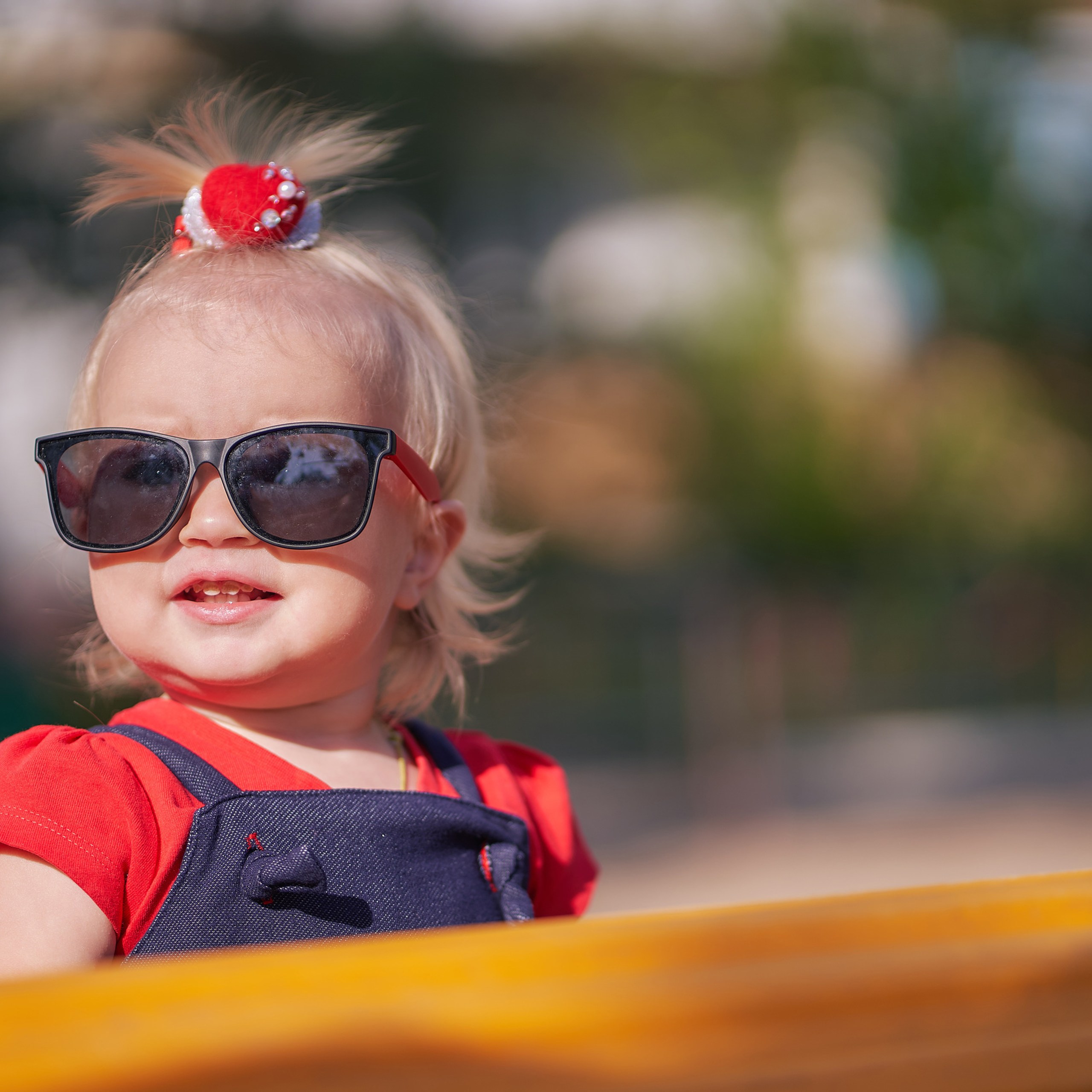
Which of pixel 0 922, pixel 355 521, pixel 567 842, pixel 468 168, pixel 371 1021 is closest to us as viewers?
pixel 371 1021

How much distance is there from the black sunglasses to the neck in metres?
0.22

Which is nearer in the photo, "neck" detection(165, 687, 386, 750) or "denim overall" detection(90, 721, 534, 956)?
"denim overall" detection(90, 721, 534, 956)

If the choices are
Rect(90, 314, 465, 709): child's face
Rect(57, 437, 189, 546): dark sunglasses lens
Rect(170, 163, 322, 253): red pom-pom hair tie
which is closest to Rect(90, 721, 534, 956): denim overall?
Rect(90, 314, 465, 709): child's face

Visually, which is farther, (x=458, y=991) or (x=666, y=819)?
(x=666, y=819)

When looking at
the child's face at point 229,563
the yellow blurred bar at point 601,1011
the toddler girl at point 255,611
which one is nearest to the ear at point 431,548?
the toddler girl at point 255,611

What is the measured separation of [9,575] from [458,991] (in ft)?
18.4

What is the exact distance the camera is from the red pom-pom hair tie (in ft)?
4.80

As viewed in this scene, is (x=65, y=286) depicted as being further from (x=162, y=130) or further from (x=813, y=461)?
(x=813, y=461)

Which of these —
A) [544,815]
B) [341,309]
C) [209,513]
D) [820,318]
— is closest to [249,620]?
[209,513]

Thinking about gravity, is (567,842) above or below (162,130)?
below

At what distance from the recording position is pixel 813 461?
8.62 m

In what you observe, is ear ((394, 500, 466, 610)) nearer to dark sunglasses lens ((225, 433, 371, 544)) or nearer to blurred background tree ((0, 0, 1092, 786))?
dark sunglasses lens ((225, 433, 371, 544))

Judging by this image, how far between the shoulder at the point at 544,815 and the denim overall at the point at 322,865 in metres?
0.12

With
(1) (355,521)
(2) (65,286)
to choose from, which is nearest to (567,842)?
(1) (355,521)
